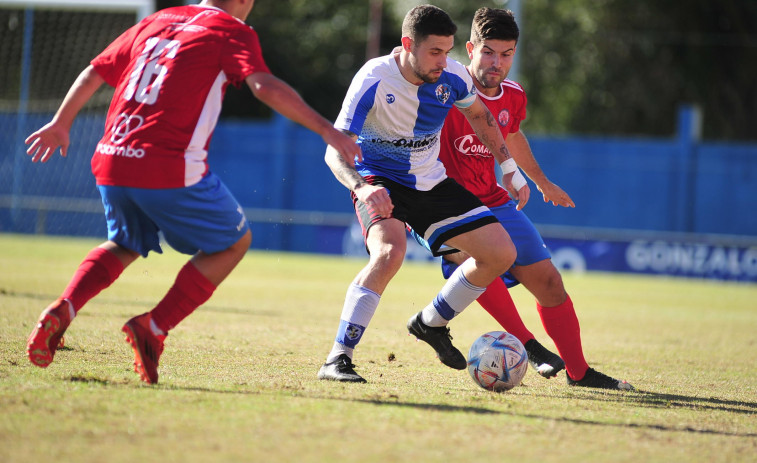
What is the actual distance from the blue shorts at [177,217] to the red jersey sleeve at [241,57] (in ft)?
1.76

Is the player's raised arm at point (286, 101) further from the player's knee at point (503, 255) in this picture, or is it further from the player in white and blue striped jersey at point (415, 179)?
the player's knee at point (503, 255)

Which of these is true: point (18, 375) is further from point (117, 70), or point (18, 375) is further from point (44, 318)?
point (117, 70)

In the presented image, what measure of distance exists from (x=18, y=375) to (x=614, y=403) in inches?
121

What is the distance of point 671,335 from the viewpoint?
30.9 ft

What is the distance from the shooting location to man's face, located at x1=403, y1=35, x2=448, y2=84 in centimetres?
522

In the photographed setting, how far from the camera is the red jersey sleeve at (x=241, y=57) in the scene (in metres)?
4.44

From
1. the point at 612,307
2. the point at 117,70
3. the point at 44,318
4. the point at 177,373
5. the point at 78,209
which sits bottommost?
the point at 78,209

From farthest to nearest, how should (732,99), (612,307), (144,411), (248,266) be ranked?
(732,99) → (248,266) → (612,307) → (144,411)

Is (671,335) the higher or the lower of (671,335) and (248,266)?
the higher

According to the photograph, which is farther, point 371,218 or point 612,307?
point 612,307

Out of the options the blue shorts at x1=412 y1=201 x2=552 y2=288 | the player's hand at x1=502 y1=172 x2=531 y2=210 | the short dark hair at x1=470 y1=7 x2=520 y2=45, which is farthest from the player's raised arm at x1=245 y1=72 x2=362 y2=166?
the short dark hair at x1=470 y1=7 x2=520 y2=45

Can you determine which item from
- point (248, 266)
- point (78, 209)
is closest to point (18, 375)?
point (248, 266)

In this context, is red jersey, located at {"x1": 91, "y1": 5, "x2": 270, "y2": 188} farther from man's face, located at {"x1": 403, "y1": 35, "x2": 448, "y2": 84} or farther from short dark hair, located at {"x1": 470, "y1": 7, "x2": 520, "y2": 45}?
short dark hair, located at {"x1": 470, "y1": 7, "x2": 520, "y2": 45}

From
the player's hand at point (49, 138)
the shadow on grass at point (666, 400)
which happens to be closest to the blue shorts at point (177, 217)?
the player's hand at point (49, 138)
